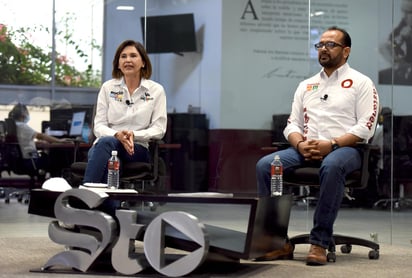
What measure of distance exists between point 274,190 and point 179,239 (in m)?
0.83

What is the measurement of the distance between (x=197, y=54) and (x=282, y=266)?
127 inches

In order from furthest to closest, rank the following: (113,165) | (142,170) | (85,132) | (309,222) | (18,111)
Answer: (85,132) → (18,111) → (309,222) → (142,170) → (113,165)

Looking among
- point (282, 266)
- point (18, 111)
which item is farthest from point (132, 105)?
point (18, 111)

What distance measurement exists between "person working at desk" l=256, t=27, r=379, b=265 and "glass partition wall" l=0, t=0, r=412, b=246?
195 centimetres

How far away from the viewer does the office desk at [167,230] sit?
368 centimetres

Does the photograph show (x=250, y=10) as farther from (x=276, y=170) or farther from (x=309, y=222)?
(x=276, y=170)

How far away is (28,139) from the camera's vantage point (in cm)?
715

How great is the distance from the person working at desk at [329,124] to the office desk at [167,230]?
338 mm

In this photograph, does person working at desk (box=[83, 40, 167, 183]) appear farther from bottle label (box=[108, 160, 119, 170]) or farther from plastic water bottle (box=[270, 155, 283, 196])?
plastic water bottle (box=[270, 155, 283, 196])

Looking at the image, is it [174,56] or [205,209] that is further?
[174,56]

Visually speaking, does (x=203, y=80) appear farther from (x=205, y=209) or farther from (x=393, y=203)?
(x=393, y=203)

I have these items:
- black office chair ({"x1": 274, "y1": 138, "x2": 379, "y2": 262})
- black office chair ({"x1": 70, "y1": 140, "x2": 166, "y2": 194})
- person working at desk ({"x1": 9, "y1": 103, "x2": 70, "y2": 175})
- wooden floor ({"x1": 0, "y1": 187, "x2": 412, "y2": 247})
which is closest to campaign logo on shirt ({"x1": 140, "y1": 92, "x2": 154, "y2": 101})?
black office chair ({"x1": 70, "y1": 140, "x2": 166, "y2": 194})

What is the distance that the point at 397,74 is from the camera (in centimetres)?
599

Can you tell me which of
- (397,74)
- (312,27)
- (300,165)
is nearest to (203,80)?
→ (312,27)
